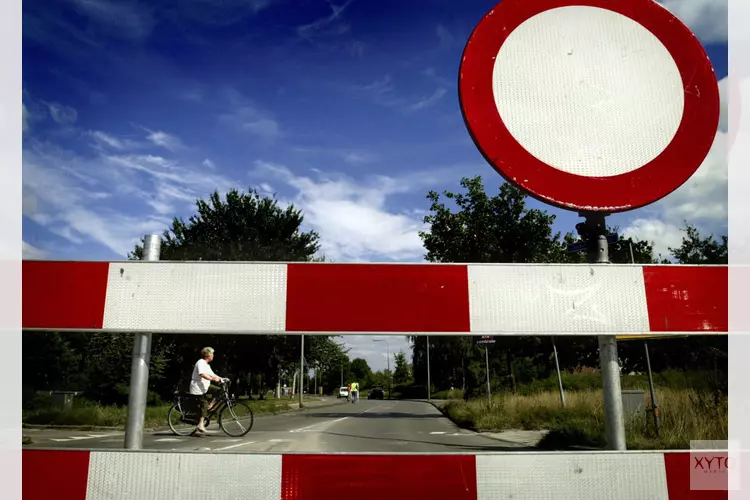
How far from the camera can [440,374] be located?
179ft

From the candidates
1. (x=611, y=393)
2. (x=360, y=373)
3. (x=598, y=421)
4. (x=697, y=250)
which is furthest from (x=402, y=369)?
(x=611, y=393)

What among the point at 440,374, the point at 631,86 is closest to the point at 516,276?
the point at 631,86

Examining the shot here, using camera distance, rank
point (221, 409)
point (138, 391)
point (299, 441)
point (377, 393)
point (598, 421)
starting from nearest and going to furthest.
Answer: point (138, 391)
point (221, 409)
point (299, 441)
point (598, 421)
point (377, 393)

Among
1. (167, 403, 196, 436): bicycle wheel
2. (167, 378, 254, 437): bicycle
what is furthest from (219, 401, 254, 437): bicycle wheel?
(167, 403, 196, 436): bicycle wheel

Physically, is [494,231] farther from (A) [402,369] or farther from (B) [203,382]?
(A) [402,369]

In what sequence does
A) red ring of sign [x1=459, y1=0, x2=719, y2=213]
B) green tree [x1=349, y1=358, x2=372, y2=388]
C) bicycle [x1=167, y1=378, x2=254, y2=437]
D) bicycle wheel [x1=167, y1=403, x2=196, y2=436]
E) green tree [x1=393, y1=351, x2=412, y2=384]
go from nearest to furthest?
red ring of sign [x1=459, y1=0, x2=719, y2=213] < bicycle [x1=167, y1=378, x2=254, y2=437] < bicycle wheel [x1=167, y1=403, x2=196, y2=436] < green tree [x1=393, y1=351, x2=412, y2=384] < green tree [x1=349, y1=358, x2=372, y2=388]

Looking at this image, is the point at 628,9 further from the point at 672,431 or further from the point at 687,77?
the point at 672,431

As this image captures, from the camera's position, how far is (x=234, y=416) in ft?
23.0

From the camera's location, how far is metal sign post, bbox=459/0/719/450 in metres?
1.71

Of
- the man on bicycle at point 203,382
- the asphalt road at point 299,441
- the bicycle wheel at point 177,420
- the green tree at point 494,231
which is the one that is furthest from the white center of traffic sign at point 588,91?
the green tree at point 494,231

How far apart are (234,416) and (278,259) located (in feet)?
54.8

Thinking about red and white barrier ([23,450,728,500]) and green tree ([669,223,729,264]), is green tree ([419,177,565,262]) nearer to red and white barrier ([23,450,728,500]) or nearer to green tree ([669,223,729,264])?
green tree ([669,223,729,264])

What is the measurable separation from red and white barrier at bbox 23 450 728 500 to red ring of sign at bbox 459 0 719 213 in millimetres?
892

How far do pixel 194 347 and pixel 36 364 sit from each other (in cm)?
682
